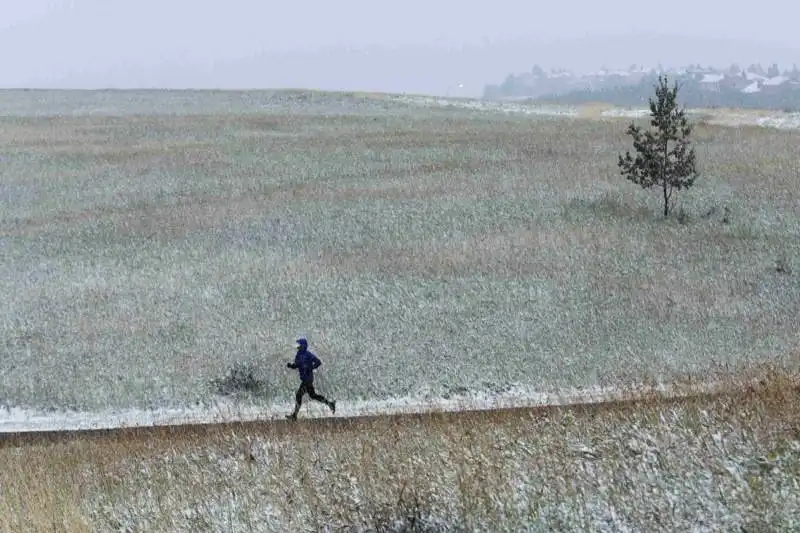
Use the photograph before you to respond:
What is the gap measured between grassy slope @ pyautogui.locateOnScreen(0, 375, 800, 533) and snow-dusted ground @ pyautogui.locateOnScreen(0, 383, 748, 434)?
5262 millimetres

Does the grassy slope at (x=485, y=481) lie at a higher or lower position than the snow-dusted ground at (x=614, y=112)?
lower

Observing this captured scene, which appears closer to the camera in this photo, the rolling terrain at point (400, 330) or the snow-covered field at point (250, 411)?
the rolling terrain at point (400, 330)

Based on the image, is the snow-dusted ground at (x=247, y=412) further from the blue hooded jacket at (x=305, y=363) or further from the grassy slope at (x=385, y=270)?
the blue hooded jacket at (x=305, y=363)

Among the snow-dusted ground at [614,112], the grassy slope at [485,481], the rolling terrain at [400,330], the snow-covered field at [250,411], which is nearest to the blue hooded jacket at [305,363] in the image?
the snow-covered field at [250,411]

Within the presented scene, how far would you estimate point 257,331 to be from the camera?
68.3ft

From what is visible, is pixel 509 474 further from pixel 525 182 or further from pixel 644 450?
pixel 525 182

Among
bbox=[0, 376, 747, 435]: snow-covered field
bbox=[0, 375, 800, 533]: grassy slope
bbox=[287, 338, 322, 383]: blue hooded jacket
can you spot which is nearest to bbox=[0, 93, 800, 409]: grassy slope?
bbox=[0, 376, 747, 435]: snow-covered field

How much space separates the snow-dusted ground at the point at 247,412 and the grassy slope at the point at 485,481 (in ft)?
17.3

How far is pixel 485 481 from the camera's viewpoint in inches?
318

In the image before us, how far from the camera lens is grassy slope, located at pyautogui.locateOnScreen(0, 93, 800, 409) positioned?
18.7m

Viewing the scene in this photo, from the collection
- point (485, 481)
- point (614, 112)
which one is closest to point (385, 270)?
point (485, 481)

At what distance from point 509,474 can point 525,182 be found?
28.5 metres

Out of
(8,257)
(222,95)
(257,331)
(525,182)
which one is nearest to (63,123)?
(222,95)

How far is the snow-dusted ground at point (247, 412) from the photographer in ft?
52.8
